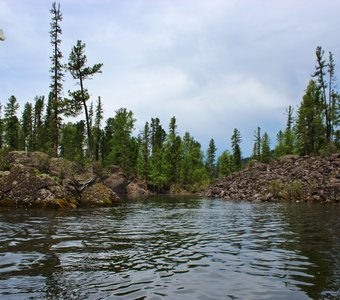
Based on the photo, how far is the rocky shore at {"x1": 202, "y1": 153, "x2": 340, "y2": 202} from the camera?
3734cm

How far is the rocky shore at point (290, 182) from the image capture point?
3734 centimetres

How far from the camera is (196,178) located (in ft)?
333

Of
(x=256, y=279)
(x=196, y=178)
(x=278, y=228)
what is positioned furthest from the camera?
(x=196, y=178)

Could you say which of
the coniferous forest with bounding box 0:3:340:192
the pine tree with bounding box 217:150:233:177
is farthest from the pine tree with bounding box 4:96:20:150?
the pine tree with bounding box 217:150:233:177

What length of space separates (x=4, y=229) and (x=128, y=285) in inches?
359

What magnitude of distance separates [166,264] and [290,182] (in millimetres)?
38544

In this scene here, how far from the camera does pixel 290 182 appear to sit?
143ft

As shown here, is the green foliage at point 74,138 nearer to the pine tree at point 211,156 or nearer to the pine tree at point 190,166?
the pine tree at point 190,166

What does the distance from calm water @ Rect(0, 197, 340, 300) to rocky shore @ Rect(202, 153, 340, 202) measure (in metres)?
25.0

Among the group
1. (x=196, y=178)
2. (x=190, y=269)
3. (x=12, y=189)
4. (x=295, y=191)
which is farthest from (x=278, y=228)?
(x=196, y=178)

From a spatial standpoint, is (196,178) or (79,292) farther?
(196,178)

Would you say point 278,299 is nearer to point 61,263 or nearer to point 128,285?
point 128,285

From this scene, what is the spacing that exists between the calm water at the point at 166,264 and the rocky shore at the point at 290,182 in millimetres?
24994

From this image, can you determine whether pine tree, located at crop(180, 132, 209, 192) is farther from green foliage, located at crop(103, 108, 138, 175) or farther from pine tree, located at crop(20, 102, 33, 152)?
pine tree, located at crop(20, 102, 33, 152)
